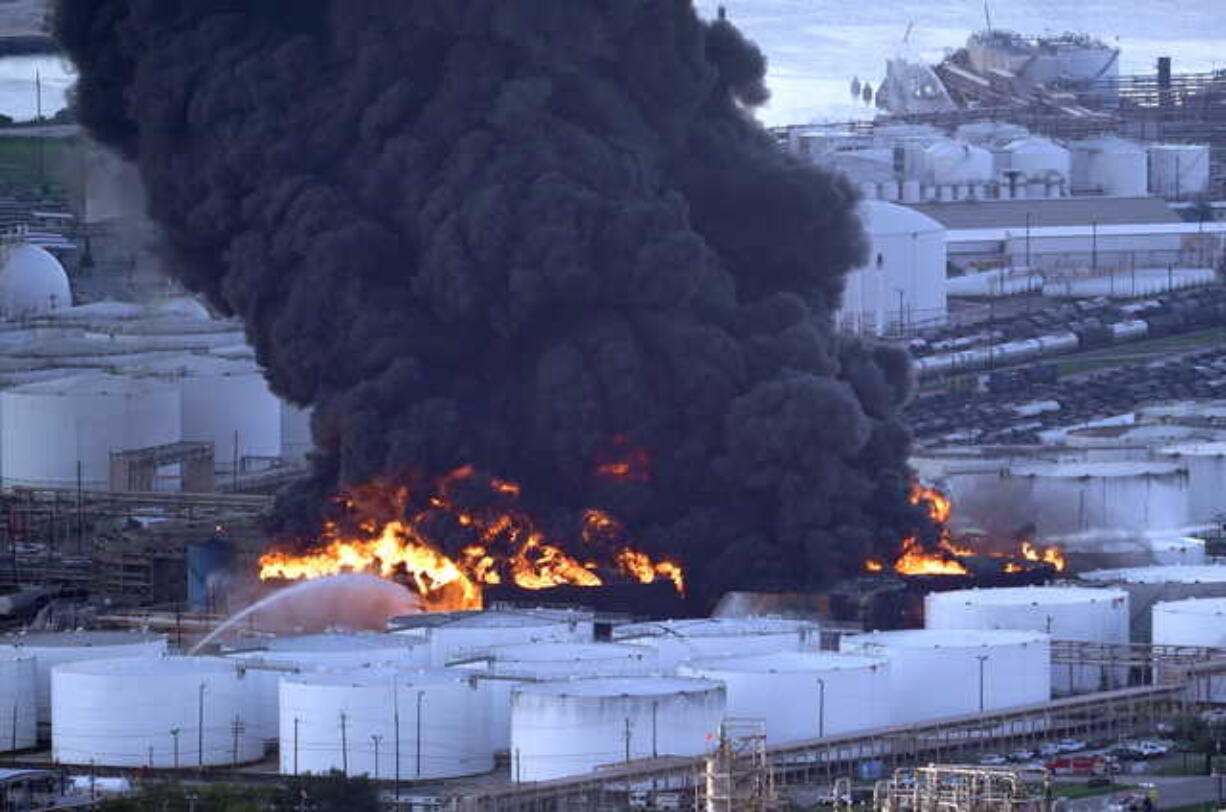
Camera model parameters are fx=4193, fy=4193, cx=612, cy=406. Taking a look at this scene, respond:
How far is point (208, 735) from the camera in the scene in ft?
178

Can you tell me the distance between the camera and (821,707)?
54219 mm

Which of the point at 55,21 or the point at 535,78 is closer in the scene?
the point at 535,78

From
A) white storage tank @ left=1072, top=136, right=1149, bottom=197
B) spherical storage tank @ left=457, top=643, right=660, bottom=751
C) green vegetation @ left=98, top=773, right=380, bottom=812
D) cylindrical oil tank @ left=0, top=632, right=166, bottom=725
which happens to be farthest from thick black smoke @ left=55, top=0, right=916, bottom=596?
white storage tank @ left=1072, top=136, right=1149, bottom=197

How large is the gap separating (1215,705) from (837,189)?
45.5 feet

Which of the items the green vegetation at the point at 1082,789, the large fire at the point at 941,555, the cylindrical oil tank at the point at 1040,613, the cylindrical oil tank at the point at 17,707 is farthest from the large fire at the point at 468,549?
the green vegetation at the point at 1082,789

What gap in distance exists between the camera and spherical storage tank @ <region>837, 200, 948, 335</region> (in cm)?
10900

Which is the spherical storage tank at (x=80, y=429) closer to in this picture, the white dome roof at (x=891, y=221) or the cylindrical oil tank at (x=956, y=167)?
the white dome roof at (x=891, y=221)

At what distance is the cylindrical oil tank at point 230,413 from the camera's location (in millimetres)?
83000

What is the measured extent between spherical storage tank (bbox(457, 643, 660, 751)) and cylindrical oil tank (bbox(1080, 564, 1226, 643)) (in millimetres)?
9957

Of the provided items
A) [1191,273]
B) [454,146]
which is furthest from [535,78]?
[1191,273]

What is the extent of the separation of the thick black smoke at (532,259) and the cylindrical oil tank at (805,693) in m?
7.91

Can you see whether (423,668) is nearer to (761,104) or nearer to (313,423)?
(313,423)

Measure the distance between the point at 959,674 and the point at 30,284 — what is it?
5205 centimetres

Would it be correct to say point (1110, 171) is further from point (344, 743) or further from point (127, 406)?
point (344, 743)
